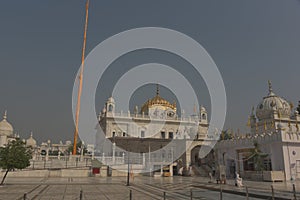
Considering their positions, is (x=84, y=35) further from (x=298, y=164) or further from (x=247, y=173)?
(x=298, y=164)

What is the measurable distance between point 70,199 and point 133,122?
40.7m

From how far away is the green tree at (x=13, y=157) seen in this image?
19.0 meters

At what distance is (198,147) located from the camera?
4091 centimetres

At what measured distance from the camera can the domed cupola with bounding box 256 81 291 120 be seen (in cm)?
3856

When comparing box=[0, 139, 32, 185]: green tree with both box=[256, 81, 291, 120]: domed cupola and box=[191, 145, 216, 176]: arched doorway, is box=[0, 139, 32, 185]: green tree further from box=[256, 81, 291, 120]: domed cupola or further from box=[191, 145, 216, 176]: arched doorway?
box=[256, 81, 291, 120]: domed cupola

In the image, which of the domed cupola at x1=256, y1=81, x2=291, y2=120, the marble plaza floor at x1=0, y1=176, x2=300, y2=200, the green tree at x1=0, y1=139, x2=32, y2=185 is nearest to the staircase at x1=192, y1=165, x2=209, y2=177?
the domed cupola at x1=256, y1=81, x2=291, y2=120

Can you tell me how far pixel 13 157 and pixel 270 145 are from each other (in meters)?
24.3

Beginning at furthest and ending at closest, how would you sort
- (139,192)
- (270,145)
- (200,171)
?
(200,171) → (270,145) → (139,192)

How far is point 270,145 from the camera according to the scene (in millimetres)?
26234

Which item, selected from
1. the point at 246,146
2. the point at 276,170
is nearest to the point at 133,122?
the point at 246,146

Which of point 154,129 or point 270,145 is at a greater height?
point 154,129

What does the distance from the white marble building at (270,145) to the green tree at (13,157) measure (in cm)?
2157

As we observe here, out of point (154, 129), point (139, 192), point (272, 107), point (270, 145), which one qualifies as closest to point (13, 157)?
point (139, 192)

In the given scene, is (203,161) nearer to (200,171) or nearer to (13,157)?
(200,171)
